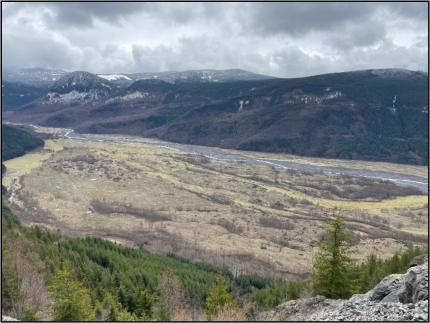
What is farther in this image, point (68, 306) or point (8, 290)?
point (8, 290)

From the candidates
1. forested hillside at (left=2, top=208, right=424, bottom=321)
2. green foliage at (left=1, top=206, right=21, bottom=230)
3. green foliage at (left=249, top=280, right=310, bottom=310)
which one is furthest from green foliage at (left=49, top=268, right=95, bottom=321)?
green foliage at (left=1, top=206, right=21, bottom=230)

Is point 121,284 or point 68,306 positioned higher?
point 68,306

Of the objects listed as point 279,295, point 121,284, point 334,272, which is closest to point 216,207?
point 121,284

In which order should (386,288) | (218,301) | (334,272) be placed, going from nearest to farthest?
(386,288)
(334,272)
(218,301)

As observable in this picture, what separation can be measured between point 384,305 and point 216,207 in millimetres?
93032

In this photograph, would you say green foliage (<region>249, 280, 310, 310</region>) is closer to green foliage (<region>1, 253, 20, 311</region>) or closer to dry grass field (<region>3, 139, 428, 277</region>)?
green foliage (<region>1, 253, 20, 311</region>)

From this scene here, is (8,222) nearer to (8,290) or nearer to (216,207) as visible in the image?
(8,290)

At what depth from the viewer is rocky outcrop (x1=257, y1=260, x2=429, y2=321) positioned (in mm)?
21300

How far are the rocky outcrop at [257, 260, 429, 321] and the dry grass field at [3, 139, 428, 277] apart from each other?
44.2 metres

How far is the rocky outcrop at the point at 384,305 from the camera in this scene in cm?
2130

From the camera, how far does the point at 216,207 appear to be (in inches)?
4557

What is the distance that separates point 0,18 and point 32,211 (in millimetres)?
87943

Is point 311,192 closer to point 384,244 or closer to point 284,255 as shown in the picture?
point 384,244

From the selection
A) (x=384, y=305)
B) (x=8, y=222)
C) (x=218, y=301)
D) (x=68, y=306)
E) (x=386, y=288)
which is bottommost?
(x=8, y=222)
